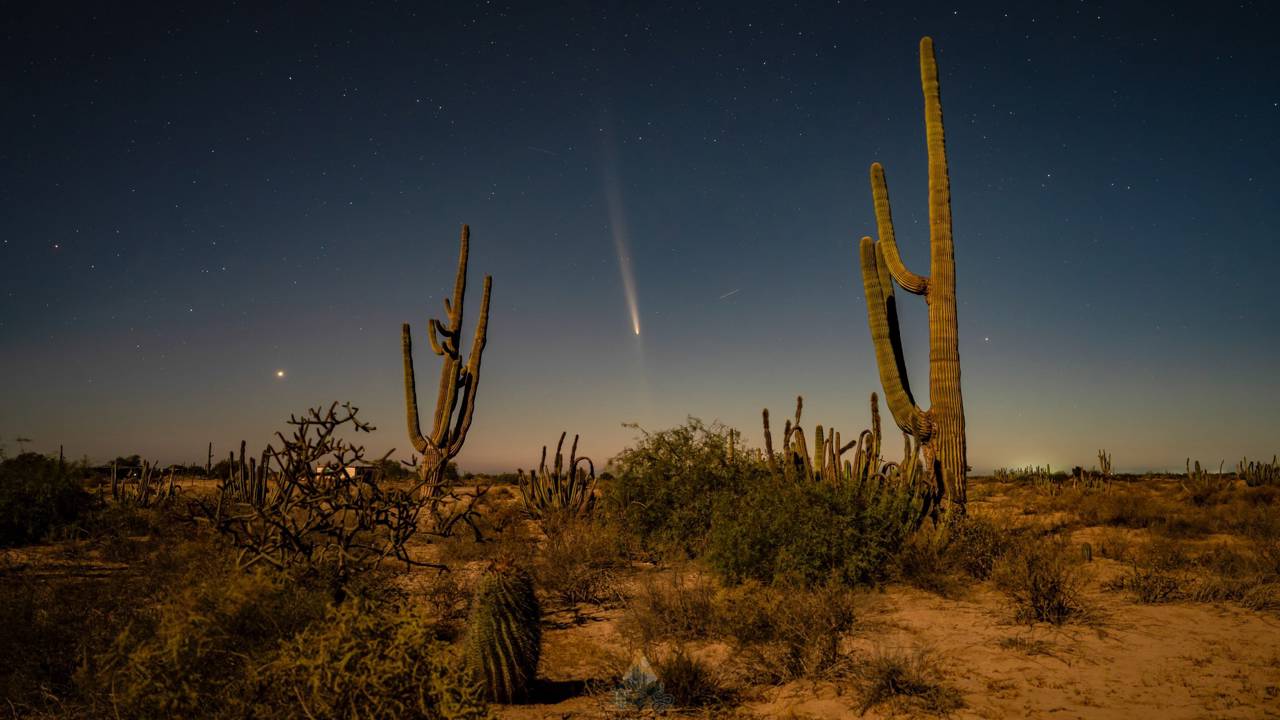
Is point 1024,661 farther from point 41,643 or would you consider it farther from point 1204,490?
point 1204,490

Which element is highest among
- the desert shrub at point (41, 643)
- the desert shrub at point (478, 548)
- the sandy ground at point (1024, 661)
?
the desert shrub at point (41, 643)

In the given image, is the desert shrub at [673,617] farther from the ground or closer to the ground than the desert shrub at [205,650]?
closer to the ground

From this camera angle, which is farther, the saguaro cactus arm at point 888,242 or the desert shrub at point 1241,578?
the saguaro cactus arm at point 888,242

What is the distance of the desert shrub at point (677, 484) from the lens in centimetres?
1245

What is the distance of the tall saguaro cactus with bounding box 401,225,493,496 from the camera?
16500 mm

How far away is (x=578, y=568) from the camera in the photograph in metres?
8.86

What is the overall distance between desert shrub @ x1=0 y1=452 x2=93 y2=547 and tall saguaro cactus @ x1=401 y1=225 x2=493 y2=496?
7.43 meters

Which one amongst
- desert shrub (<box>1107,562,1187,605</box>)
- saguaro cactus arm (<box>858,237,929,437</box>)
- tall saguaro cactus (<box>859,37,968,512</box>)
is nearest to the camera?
desert shrub (<box>1107,562,1187,605</box>)

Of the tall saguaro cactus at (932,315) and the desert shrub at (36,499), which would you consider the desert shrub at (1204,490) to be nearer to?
the tall saguaro cactus at (932,315)

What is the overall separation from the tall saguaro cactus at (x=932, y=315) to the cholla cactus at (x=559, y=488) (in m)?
7.45

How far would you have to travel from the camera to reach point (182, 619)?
111 inches

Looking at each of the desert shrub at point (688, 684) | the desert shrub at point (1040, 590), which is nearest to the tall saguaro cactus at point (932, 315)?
the desert shrub at point (1040, 590)

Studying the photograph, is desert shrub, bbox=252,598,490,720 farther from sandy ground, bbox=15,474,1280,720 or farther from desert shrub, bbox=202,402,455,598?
sandy ground, bbox=15,474,1280,720

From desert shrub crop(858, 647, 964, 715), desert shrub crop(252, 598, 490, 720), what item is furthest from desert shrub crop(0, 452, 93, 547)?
desert shrub crop(858, 647, 964, 715)
